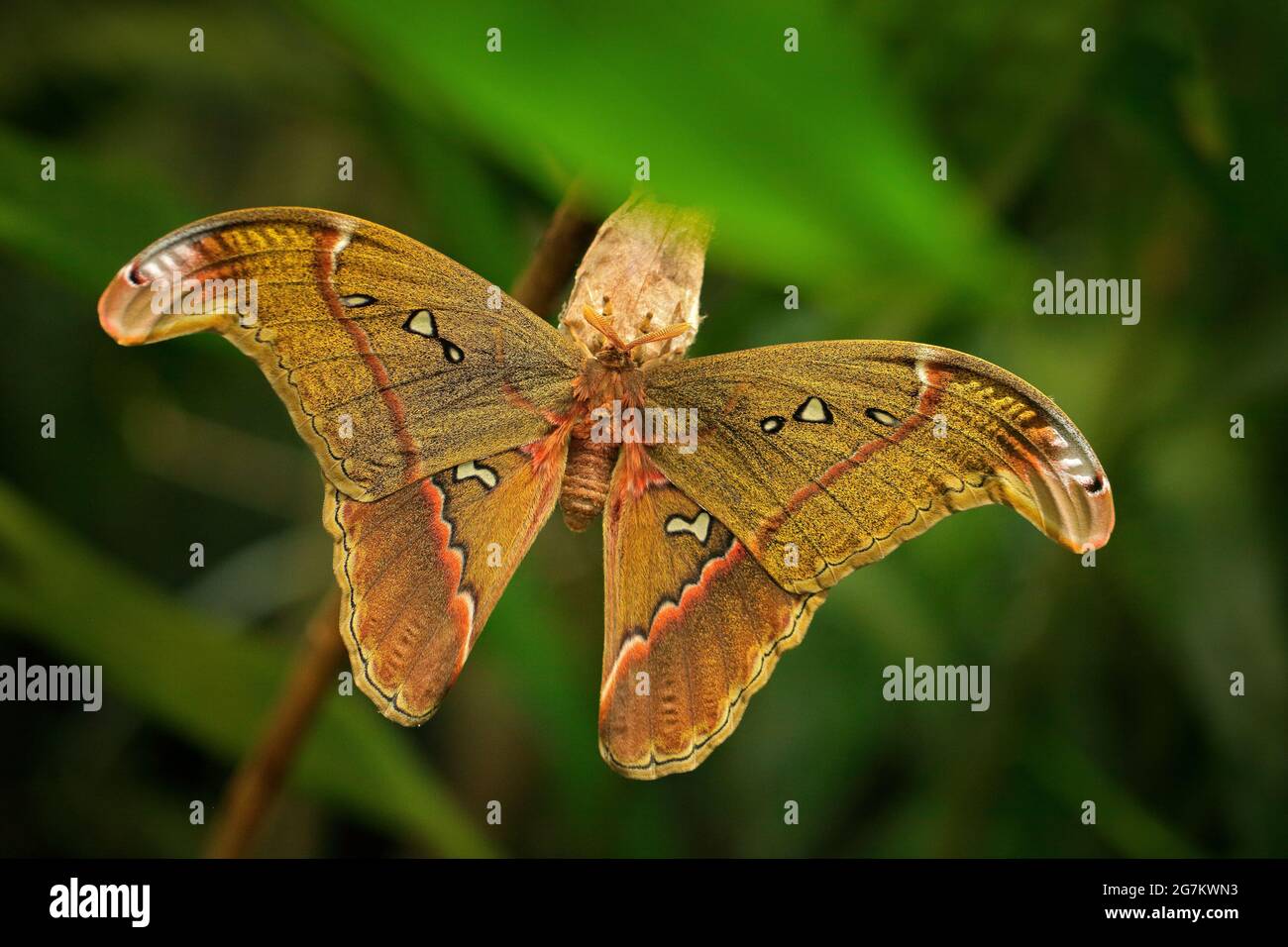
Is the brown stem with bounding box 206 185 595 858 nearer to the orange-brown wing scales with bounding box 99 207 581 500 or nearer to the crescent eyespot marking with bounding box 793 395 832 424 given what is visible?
the orange-brown wing scales with bounding box 99 207 581 500

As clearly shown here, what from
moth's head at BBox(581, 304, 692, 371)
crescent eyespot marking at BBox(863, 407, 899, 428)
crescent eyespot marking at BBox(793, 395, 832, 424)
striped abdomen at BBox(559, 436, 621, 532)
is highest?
moth's head at BBox(581, 304, 692, 371)

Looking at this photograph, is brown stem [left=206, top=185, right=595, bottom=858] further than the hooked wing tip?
Yes

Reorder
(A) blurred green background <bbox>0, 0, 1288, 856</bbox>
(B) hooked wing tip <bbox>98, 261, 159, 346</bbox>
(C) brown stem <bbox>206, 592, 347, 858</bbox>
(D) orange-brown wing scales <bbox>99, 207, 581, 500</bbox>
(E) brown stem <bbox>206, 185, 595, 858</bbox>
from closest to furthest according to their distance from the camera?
(B) hooked wing tip <bbox>98, 261, 159, 346</bbox> < (D) orange-brown wing scales <bbox>99, 207, 581, 500</bbox> < (E) brown stem <bbox>206, 185, 595, 858</bbox> < (C) brown stem <bbox>206, 592, 347, 858</bbox> < (A) blurred green background <bbox>0, 0, 1288, 856</bbox>

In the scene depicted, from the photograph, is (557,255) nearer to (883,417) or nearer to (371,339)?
(371,339)

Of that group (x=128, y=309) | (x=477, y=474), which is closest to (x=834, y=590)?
(x=477, y=474)

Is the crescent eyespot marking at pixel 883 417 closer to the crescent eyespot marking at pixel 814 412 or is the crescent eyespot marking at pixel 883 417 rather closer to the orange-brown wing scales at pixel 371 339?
the crescent eyespot marking at pixel 814 412

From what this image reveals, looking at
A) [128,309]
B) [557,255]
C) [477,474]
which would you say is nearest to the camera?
[128,309]

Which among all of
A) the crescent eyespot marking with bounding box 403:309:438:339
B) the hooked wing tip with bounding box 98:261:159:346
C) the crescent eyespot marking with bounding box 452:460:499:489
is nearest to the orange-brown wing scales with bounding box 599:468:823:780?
the crescent eyespot marking with bounding box 452:460:499:489
